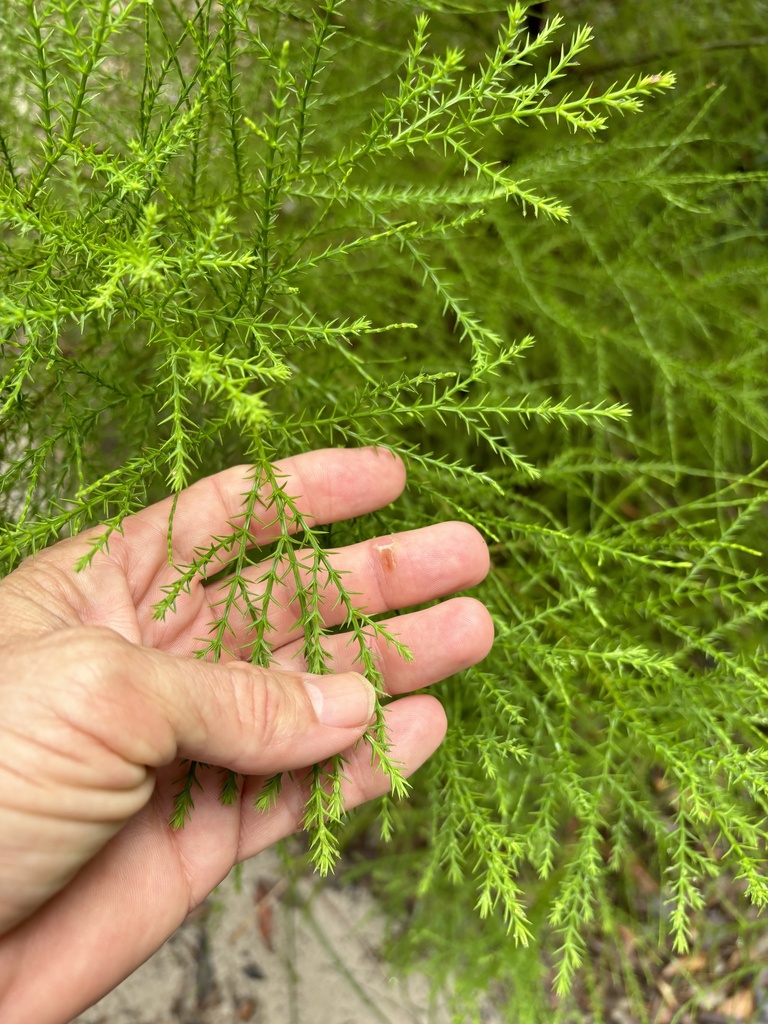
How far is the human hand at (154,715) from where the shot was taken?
75 centimetres

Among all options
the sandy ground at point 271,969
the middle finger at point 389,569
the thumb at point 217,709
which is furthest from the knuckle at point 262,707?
the sandy ground at point 271,969

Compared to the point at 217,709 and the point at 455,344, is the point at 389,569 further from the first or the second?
the point at 455,344

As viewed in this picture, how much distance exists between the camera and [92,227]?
32.5 inches

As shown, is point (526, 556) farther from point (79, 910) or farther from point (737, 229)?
point (79, 910)

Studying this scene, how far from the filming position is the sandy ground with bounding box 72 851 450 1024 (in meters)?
1.72

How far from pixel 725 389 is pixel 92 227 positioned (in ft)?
3.27

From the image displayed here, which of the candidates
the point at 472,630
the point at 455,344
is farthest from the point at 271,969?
the point at 455,344

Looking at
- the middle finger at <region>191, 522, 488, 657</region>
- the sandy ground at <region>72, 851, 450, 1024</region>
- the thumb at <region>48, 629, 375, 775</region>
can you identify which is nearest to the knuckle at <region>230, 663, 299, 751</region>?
the thumb at <region>48, 629, 375, 775</region>

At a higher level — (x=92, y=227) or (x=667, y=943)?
(x=92, y=227)

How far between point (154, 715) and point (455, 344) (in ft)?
3.41

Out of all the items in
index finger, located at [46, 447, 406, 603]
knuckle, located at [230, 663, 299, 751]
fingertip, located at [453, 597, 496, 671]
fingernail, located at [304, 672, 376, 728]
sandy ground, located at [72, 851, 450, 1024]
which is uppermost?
index finger, located at [46, 447, 406, 603]

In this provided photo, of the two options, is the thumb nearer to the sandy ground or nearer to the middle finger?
the middle finger

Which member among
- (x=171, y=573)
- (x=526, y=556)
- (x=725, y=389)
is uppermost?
(x=171, y=573)

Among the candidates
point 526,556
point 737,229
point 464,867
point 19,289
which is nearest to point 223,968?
point 464,867
